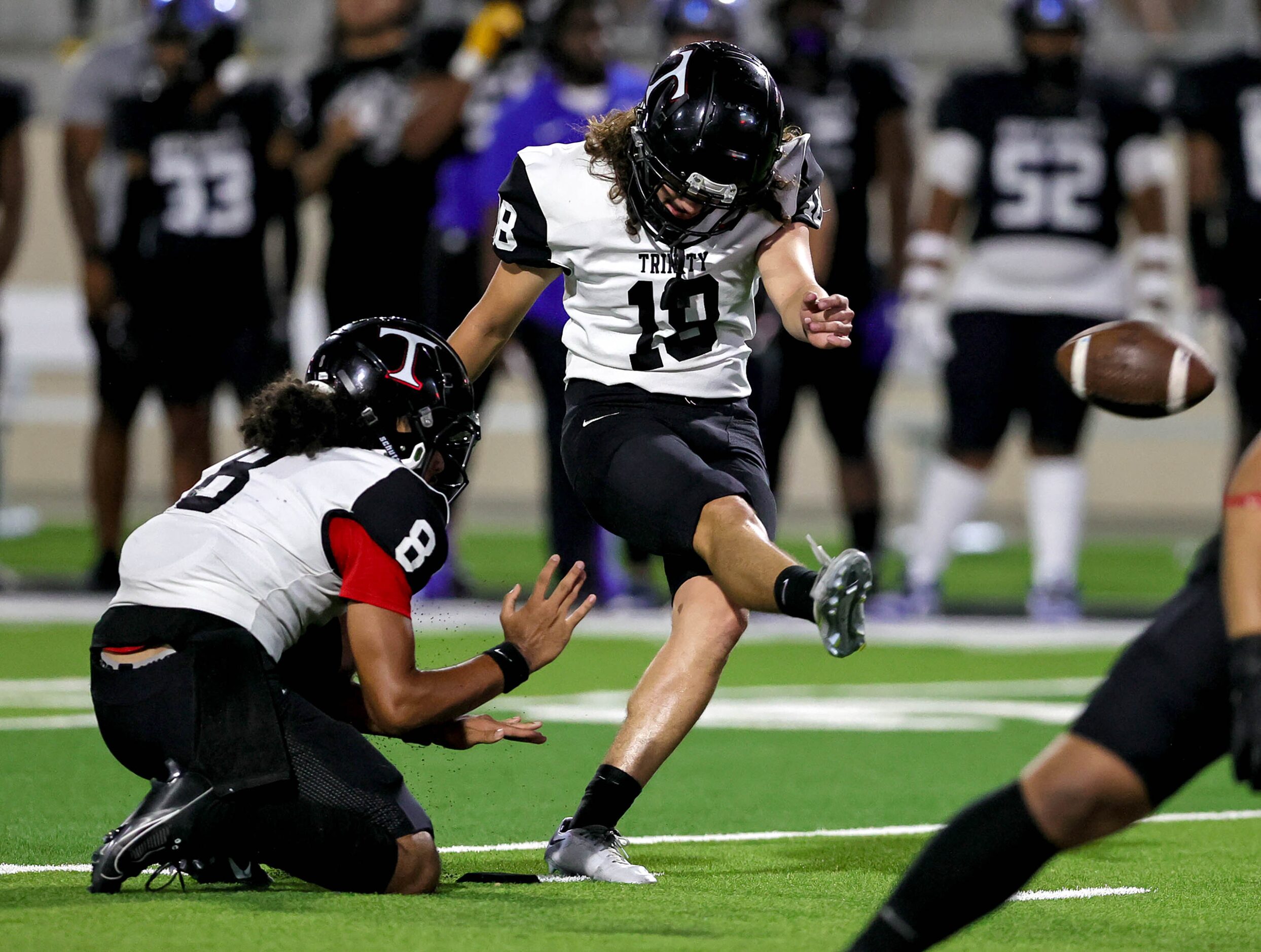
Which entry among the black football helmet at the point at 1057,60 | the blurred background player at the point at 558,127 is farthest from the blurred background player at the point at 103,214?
the black football helmet at the point at 1057,60

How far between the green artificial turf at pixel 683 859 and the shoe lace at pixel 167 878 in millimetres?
26

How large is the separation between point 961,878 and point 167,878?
1.81 metres

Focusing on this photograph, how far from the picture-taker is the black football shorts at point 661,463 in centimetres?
439

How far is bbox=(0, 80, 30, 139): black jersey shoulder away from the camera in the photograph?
1011 cm

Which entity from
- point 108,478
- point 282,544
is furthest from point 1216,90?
point 282,544

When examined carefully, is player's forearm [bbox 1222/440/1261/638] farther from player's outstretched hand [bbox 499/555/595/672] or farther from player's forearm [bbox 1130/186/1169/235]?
player's forearm [bbox 1130/186/1169/235]

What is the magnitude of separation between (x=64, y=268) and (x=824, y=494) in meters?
6.09

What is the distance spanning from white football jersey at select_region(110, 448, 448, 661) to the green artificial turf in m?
0.54

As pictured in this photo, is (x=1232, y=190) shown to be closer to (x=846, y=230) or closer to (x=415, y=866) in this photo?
(x=846, y=230)

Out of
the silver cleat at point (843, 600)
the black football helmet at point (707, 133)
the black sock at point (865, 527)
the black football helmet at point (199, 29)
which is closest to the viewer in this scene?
the silver cleat at point (843, 600)

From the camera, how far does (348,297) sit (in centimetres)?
988

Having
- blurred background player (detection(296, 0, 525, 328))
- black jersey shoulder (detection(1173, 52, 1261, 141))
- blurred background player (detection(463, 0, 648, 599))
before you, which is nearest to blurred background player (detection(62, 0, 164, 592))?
blurred background player (detection(296, 0, 525, 328))

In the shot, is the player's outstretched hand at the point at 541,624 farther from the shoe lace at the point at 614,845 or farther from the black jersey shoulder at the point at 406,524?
the shoe lace at the point at 614,845

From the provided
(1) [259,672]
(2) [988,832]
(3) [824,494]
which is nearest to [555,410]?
(1) [259,672]
